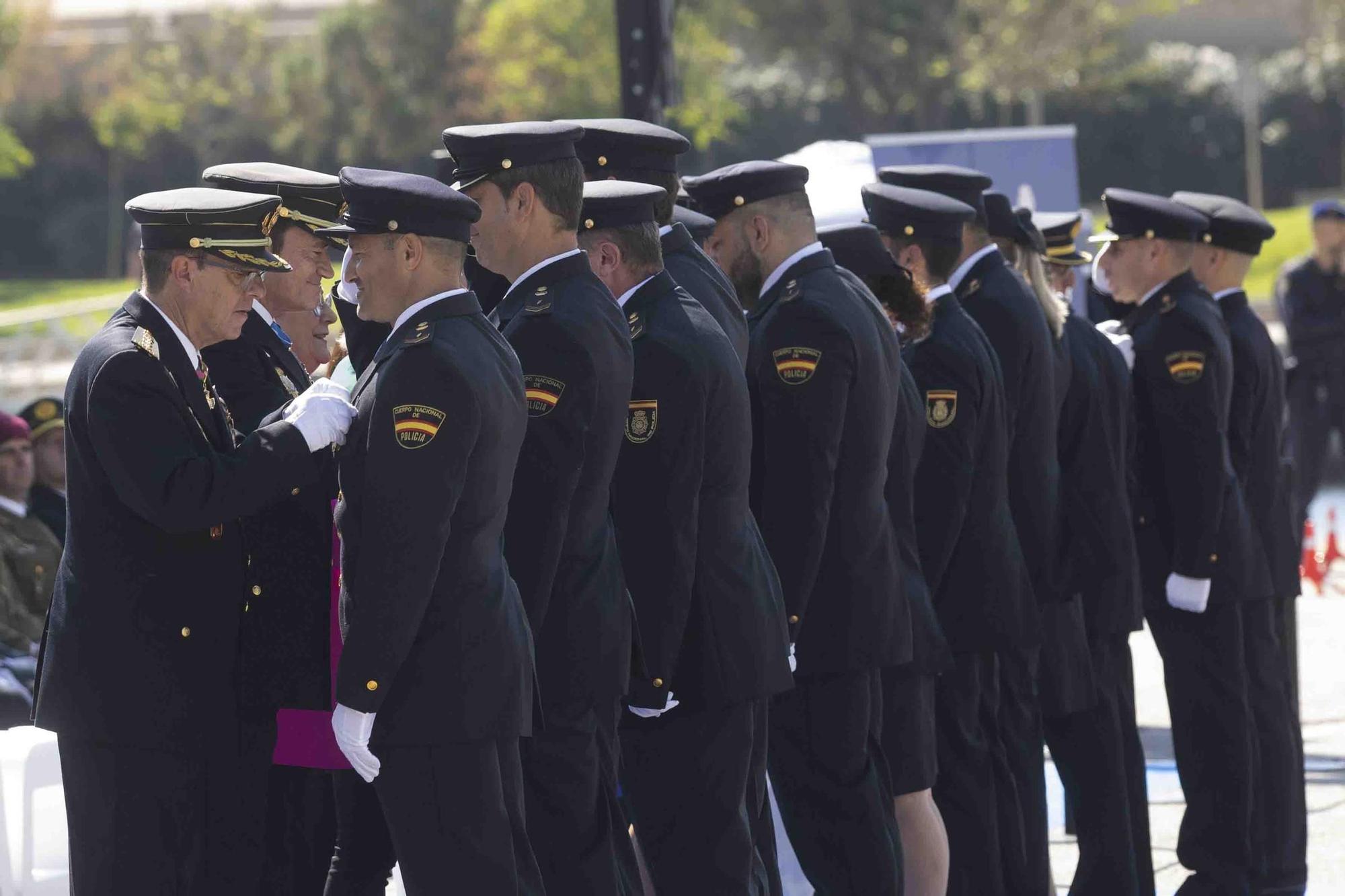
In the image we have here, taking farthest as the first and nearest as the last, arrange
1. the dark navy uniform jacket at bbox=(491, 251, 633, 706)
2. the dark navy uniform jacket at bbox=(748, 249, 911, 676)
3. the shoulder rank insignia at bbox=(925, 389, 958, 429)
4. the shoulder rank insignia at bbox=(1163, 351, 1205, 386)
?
the shoulder rank insignia at bbox=(1163, 351, 1205, 386)
the shoulder rank insignia at bbox=(925, 389, 958, 429)
the dark navy uniform jacket at bbox=(748, 249, 911, 676)
the dark navy uniform jacket at bbox=(491, 251, 633, 706)

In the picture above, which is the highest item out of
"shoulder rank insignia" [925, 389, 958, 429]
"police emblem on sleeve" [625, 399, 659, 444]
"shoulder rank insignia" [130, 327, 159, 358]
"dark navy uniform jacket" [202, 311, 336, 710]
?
"shoulder rank insignia" [130, 327, 159, 358]

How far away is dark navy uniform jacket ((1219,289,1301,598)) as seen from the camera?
612 centimetres

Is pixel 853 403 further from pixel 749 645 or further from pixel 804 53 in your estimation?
pixel 804 53

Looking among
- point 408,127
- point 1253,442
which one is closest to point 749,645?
point 1253,442

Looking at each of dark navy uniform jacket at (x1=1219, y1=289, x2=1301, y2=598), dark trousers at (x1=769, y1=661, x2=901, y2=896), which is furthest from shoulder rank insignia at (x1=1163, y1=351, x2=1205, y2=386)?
dark trousers at (x1=769, y1=661, x2=901, y2=896)

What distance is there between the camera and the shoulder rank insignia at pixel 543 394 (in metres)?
4.09

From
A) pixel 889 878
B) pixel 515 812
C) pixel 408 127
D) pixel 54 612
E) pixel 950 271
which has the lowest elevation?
pixel 889 878

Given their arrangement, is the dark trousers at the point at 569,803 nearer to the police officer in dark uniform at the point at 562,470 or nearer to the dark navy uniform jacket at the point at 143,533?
the police officer in dark uniform at the point at 562,470

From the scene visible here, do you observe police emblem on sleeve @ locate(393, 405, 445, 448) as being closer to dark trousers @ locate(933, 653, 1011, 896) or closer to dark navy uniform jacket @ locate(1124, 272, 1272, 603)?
dark trousers @ locate(933, 653, 1011, 896)

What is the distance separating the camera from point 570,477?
4086 mm

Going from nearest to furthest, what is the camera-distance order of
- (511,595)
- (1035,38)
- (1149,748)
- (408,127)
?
(511,595)
(1149,748)
(1035,38)
(408,127)

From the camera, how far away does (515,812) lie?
393cm

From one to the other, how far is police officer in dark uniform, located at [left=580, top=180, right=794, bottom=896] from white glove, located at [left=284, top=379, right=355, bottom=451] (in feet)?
2.50

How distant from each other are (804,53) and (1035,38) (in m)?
5.34
